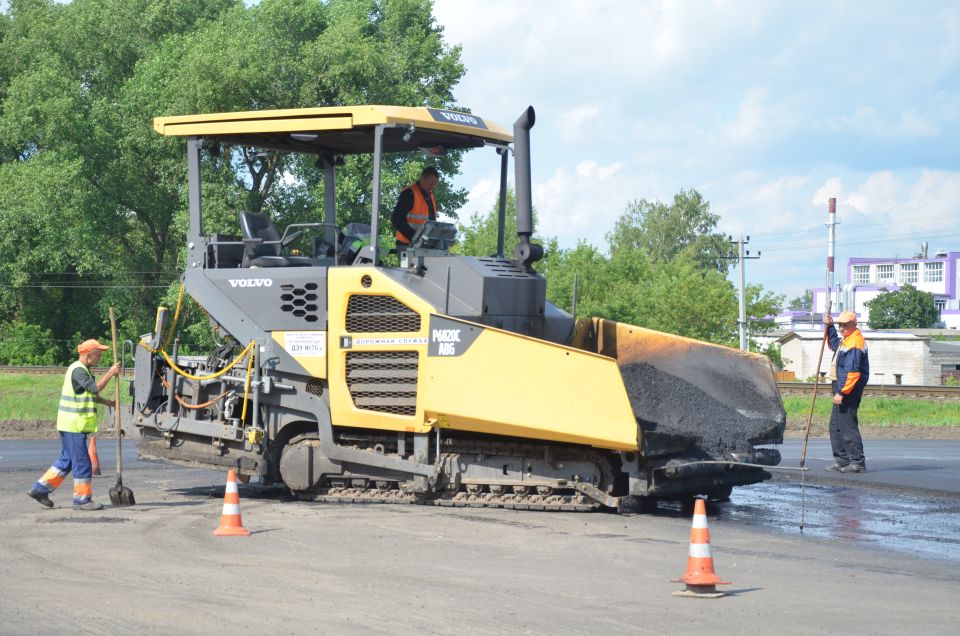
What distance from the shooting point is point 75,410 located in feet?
33.3

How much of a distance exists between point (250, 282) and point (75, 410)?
1.89 metres

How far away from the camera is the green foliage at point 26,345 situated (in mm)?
41750

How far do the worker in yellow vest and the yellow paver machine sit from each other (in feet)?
3.47

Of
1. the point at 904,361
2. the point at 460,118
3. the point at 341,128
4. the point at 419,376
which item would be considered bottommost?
the point at 904,361

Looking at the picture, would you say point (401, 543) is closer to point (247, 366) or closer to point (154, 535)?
point (154, 535)

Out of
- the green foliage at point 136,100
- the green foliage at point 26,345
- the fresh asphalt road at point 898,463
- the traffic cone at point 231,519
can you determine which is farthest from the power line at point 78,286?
the traffic cone at point 231,519

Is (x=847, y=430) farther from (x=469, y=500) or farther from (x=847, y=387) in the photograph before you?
(x=469, y=500)

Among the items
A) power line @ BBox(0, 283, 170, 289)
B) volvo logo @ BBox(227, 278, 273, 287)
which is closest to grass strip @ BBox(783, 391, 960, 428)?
volvo logo @ BBox(227, 278, 273, 287)

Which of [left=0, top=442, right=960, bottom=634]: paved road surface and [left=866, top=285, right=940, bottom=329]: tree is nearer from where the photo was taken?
[left=0, top=442, right=960, bottom=634]: paved road surface

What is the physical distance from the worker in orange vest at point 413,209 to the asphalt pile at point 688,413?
235cm

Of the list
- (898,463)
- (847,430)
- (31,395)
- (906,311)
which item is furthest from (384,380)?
(906,311)

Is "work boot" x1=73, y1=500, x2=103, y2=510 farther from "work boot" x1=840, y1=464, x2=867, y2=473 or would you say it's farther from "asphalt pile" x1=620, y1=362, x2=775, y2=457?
"work boot" x1=840, y1=464, x2=867, y2=473

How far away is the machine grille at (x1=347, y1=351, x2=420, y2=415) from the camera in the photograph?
1015cm

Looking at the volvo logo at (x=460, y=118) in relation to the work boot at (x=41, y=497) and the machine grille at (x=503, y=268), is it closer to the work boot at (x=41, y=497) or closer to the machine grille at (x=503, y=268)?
the machine grille at (x=503, y=268)
